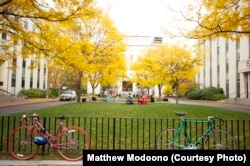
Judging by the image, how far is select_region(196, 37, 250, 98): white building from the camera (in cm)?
4041

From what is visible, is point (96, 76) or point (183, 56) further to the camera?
point (96, 76)

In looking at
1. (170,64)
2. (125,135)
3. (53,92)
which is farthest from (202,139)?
(53,92)

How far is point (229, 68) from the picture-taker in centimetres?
4644

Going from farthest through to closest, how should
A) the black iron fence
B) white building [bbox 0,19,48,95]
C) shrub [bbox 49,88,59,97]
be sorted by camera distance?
shrub [bbox 49,88,59,97] < white building [bbox 0,19,48,95] < the black iron fence

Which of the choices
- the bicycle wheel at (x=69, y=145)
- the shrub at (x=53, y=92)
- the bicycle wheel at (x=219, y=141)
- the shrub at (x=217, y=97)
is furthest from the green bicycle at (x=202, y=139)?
the shrub at (x=53, y=92)

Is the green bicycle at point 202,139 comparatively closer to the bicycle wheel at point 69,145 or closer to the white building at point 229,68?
the bicycle wheel at point 69,145

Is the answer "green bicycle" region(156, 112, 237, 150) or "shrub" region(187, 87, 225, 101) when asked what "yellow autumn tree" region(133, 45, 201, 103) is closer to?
"shrub" region(187, 87, 225, 101)

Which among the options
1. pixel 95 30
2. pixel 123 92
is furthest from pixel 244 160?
pixel 123 92

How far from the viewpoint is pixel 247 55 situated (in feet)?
132

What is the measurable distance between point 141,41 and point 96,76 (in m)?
57.3

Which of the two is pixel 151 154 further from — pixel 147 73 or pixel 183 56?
pixel 147 73

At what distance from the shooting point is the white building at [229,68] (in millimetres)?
40406

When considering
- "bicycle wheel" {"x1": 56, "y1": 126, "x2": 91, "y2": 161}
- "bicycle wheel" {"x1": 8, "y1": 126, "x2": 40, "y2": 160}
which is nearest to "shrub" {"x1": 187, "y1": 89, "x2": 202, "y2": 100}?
"bicycle wheel" {"x1": 56, "y1": 126, "x2": 91, "y2": 161}

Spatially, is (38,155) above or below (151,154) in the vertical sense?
below
